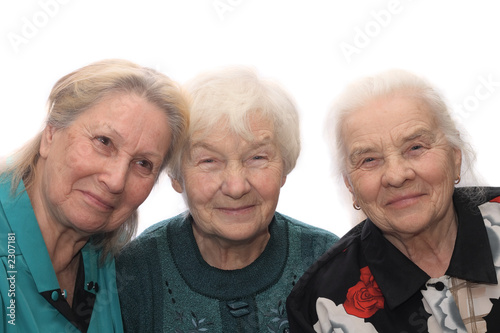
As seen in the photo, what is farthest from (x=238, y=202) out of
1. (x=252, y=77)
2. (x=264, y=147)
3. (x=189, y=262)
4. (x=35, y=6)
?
(x=35, y=6)

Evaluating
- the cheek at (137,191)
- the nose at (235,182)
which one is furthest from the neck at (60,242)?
the nose at (235,182)

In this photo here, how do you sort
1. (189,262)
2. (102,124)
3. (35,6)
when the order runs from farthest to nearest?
(35,6), (189,262), (102,124)

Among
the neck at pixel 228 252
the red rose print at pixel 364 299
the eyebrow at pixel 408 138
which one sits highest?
the eyebrow at pixel 408 138

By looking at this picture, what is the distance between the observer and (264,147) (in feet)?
6.66

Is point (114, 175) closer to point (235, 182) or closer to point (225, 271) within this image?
point (235, 182)

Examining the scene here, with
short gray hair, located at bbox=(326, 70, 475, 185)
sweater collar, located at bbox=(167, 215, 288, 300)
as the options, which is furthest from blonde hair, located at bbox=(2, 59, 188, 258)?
short gray hair, located at bbox=(326, 70, 475, 185)

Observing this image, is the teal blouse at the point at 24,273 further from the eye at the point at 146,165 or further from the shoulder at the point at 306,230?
the shoulder at the point at 306,230

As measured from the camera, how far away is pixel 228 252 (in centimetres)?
221

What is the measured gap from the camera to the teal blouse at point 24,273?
1.65 meters

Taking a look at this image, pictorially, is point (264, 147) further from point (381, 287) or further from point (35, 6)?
point (35, 6)

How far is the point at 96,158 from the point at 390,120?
40.9 inches

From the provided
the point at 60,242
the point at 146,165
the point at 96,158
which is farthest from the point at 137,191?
the point at 60,242

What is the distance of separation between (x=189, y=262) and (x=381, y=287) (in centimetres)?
82

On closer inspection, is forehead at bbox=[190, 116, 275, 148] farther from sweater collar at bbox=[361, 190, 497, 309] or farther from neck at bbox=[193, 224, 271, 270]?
sweater collar at bbox=[361, 190, 497, 309]
